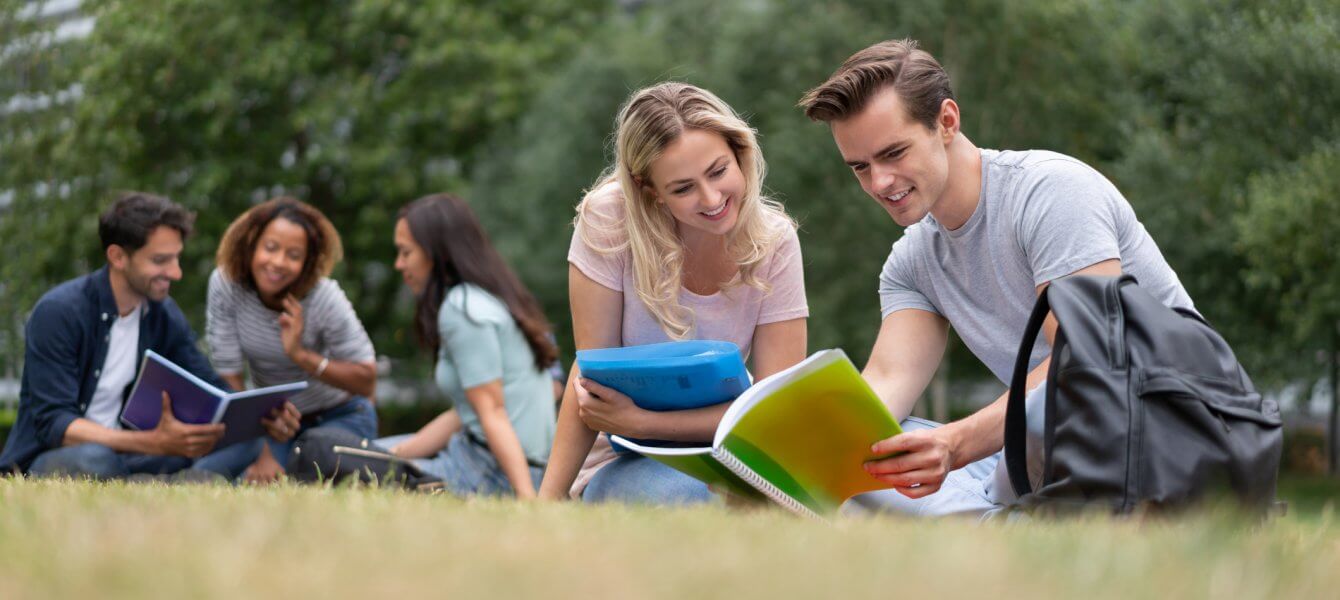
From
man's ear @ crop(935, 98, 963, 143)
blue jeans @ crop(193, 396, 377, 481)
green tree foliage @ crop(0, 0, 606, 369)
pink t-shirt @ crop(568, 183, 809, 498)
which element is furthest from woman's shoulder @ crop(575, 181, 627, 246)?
green tree foliage @ crop(0, 0, 606, 369)

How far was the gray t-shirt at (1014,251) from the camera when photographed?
158 inches

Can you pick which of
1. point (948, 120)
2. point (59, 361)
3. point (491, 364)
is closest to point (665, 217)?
point (948, 120)

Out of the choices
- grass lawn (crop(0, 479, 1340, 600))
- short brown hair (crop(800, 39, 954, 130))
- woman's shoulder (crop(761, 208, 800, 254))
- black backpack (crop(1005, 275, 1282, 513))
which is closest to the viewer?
grass lawn (crop(0, 479, 1340, 600))

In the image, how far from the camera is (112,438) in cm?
655

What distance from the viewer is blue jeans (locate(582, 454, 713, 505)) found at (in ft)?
14.9

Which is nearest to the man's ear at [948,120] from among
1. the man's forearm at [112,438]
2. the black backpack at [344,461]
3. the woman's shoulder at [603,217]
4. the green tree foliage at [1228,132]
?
the woman's shoulder at [603,217]

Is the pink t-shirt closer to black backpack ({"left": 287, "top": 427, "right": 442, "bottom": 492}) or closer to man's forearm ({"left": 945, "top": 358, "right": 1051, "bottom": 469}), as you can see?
man's forearm ({"left": 945, "top": 358, "right": 1051, "bottom": 469})

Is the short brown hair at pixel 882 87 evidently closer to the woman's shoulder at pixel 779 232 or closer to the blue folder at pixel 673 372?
the woman's shoulder at pixel 779 232

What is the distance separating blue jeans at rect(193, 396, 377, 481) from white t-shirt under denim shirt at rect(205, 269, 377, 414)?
2.5 inches

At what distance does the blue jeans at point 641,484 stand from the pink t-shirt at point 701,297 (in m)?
0.14

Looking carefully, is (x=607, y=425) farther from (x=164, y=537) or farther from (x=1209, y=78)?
(x=1209, y=78)

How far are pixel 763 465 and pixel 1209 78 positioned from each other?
55.1 ft

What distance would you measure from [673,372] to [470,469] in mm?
3346

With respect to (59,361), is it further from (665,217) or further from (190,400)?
(665,217)
